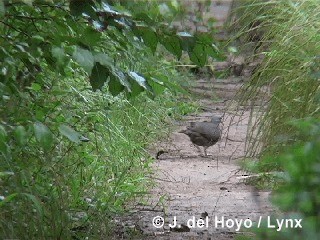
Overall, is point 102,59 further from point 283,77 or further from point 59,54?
point 283,77

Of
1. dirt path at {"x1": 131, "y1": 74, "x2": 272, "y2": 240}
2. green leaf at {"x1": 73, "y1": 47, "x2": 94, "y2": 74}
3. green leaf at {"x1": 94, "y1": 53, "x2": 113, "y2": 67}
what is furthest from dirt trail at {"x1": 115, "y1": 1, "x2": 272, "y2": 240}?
green leaf at {"x1": 73, "y1": 47, "x2": 94, "y2": 74}

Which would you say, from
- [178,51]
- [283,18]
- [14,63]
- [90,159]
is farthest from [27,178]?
[283,18]

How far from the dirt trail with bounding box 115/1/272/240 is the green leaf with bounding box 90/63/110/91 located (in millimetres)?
628

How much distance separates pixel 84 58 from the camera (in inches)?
112

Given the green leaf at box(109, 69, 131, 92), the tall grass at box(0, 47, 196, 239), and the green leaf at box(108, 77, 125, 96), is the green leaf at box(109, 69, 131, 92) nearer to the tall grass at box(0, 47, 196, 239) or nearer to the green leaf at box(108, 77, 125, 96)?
the green leaf at box(108, 77, 125, 96)

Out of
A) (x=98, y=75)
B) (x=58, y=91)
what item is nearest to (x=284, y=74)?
(x=58, y=91)

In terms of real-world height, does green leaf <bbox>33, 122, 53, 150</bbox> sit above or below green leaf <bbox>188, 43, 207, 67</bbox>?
below

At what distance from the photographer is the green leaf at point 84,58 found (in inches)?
111

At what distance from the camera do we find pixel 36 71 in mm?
3562

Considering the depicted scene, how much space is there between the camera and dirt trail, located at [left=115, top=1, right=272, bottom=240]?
4168 mm

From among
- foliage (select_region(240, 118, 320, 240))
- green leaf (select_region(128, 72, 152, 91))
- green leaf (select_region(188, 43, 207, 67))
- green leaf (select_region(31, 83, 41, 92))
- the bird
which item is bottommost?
foliage (select_region(240, 118, 320, 240))

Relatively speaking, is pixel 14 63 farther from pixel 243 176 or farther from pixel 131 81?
pixel 243 176

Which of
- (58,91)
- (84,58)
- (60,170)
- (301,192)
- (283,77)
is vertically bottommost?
(301,192)

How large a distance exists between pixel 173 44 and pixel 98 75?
0.31 meters
